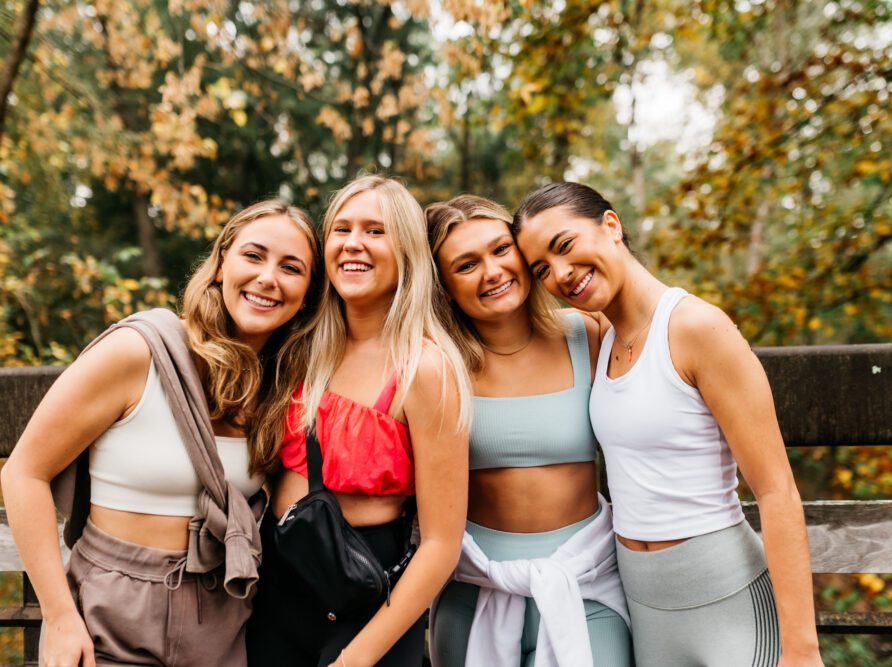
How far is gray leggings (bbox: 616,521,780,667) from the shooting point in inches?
76.0

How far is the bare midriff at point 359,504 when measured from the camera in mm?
2139

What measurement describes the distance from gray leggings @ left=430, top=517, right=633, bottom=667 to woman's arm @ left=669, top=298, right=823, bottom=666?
56 centimetres

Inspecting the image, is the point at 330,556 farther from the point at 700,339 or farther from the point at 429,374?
the point at 700,339

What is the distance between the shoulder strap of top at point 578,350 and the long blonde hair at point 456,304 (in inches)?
1.9

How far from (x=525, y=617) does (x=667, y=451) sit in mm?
831

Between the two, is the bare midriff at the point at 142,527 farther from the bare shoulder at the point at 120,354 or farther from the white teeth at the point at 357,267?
the white teeth at the point at 357,267

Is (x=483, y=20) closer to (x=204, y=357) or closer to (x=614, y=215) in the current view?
(x=614, y=215)

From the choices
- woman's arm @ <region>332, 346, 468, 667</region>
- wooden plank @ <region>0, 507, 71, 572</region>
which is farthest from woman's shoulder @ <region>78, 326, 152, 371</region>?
wooden plank @ <region>0, 507, 71, 572</region>

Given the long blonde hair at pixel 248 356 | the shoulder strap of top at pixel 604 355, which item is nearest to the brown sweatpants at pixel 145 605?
the long blonde hair at pixel 248 356

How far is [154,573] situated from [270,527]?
1.29 ft

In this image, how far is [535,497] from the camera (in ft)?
7.55

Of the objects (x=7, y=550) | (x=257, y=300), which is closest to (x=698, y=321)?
(x=257, y=300)

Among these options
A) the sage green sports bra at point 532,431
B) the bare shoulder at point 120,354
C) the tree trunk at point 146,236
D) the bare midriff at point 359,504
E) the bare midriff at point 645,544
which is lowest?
the bare midriff at point 645,544

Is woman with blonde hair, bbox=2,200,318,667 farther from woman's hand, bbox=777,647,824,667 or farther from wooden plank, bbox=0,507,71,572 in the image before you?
woman's hand, bbox=777,647,824,667
